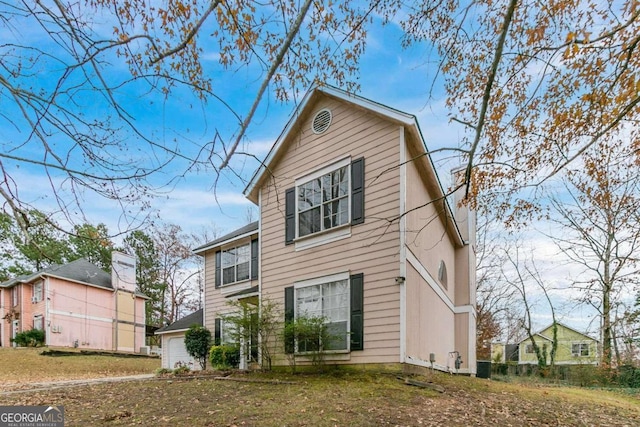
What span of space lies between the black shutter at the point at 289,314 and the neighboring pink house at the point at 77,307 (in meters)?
16.4

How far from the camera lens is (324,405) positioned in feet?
19.5

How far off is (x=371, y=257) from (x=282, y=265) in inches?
120

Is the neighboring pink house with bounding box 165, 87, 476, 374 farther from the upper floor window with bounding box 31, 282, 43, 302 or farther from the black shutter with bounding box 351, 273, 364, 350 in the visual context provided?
the upper floor window with bounding box 31, 282, 43, 302

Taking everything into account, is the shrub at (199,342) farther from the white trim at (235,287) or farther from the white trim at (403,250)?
the white trim at (403,250)

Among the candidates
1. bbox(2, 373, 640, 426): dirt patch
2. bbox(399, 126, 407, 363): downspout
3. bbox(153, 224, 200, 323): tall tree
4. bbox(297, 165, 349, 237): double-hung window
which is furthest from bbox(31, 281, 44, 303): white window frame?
bbox(399, 126, 407, 363): downspout

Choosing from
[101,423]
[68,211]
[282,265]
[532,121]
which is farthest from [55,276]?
[532,121]

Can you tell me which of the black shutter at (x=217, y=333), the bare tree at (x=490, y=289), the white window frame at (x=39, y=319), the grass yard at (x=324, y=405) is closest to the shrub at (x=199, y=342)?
the black shutter at (x=217, y=333)

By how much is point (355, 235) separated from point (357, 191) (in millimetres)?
1062

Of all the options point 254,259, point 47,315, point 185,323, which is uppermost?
point 254,259

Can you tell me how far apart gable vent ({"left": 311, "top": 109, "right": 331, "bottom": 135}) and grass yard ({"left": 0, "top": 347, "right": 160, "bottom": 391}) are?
12304 millimetres

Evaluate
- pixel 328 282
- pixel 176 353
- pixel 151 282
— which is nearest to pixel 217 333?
pixel 176 353

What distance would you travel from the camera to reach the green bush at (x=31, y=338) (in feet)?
76.4

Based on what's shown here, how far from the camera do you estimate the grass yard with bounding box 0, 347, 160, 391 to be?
602 inches

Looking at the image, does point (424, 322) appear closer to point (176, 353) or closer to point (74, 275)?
point (176, 353)
